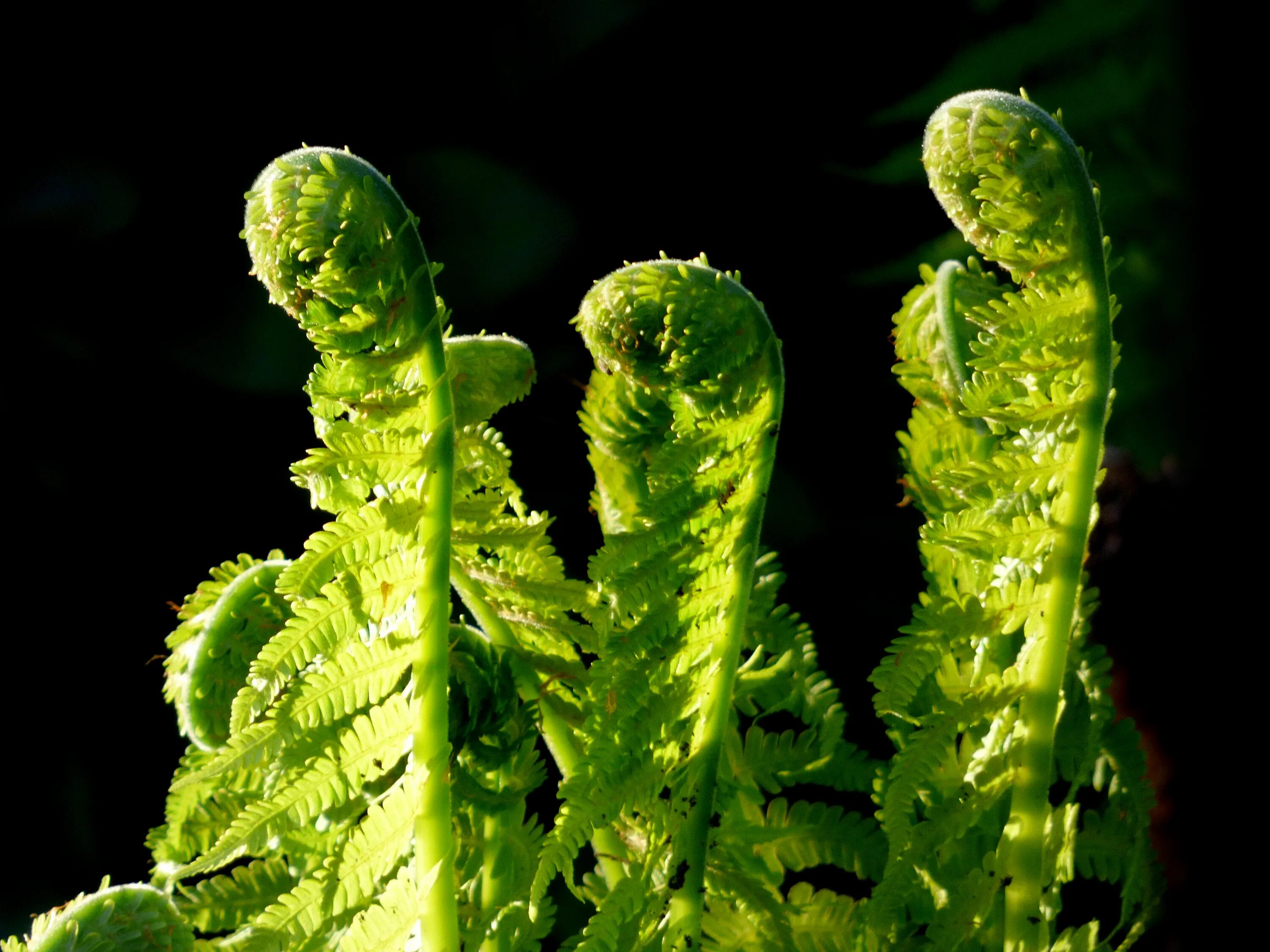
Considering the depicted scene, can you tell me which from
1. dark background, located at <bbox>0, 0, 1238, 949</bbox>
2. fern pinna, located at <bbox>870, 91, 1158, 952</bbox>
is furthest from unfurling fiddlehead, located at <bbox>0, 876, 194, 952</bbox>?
dark background, located at <bbox>0, 0, 1238, 949</bbox>

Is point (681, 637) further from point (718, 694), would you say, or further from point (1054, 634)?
point (1054, 634)

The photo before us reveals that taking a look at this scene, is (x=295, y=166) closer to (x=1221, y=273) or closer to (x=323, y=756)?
(x=323, y=756)

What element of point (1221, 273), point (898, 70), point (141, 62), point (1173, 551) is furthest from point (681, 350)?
point (898, 70)

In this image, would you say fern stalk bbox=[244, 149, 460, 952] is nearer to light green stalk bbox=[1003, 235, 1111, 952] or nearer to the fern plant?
the fern plant

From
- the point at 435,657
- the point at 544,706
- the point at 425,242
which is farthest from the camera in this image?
the point at 425,242

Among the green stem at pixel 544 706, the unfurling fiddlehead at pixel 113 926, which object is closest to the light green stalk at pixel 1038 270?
the green stem at pixel 544 706

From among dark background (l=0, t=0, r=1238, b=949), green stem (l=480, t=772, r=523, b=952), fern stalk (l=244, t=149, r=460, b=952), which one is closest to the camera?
fern stalk (l=244, t=149, r=460, b=952)

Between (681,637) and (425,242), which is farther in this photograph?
(425,242)

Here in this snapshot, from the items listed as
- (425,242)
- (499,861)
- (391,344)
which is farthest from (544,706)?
(425,242)

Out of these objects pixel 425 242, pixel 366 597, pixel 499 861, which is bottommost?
A: pixel 499 861
